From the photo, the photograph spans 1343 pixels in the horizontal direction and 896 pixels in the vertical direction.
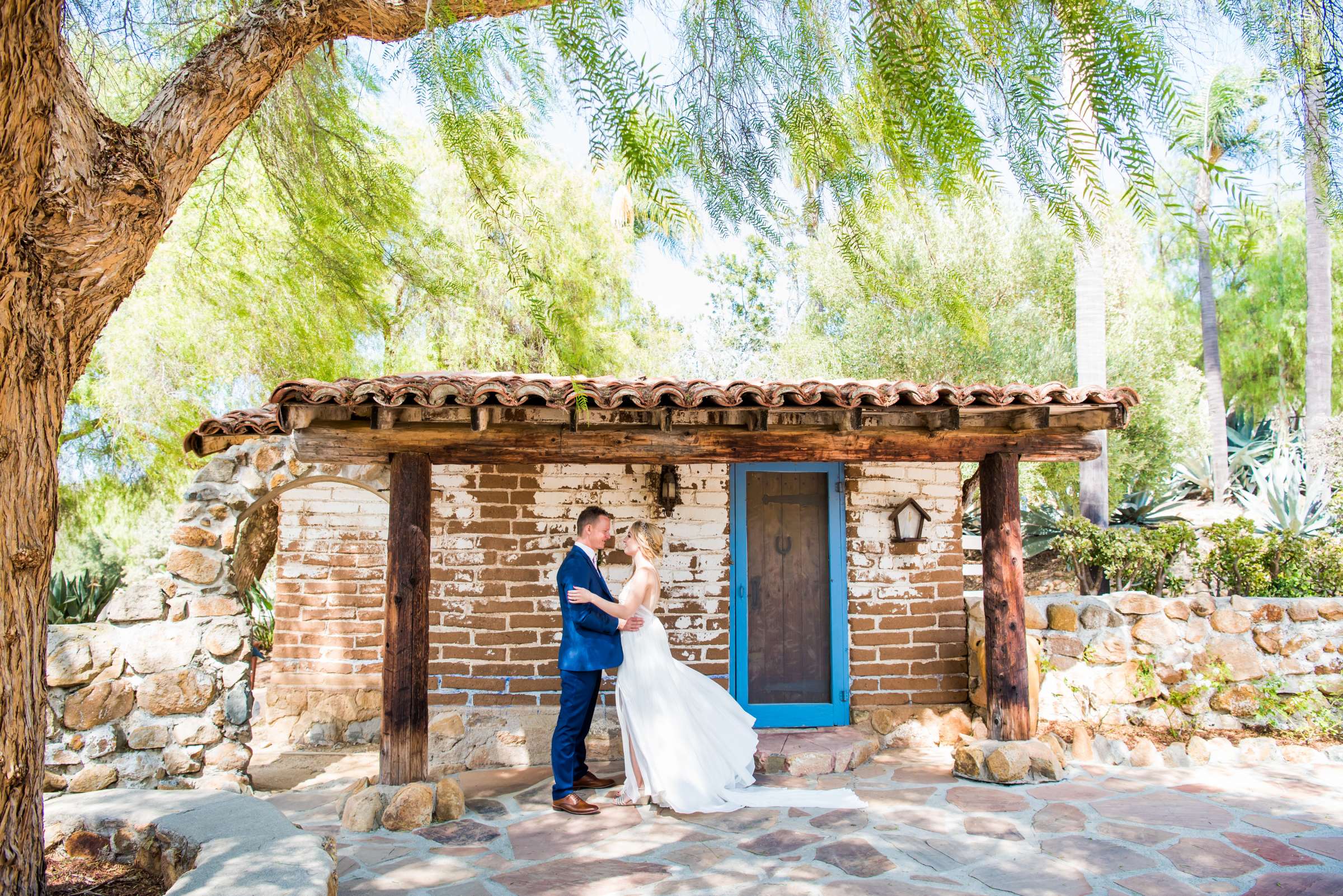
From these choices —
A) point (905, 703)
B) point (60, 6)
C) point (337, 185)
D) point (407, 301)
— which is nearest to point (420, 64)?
point (60, 6)

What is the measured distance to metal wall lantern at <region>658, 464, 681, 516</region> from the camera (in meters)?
6.68

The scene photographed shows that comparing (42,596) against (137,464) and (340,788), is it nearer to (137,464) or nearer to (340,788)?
(340,788)

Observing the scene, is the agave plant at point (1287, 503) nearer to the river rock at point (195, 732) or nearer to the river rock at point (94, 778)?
the river rock at point (195, 732)

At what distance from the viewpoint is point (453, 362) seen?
12.3 metres

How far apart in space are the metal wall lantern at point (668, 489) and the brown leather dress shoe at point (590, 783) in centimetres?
212

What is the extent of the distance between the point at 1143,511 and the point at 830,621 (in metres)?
6.29

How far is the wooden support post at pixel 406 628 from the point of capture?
5137 mm

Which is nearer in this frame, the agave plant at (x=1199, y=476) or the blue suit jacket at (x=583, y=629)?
the blue suit jacket at (x=583, y=629)

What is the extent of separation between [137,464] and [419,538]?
28.9ft

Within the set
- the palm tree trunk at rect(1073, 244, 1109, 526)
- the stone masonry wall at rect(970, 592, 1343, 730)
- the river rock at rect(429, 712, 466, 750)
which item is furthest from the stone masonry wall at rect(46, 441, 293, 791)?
the palm tree trunk at rect(1073, 244, 1109, 526)

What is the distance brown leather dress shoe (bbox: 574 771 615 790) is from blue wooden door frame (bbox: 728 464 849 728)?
149 cm

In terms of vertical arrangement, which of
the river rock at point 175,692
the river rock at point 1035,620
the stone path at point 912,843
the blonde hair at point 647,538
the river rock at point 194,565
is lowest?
the stone path at point 912,843

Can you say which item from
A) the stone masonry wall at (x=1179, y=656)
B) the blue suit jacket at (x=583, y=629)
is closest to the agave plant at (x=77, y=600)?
the blue suit jacket at (x=583, y=629)

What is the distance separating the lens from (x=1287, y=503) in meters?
9.16
